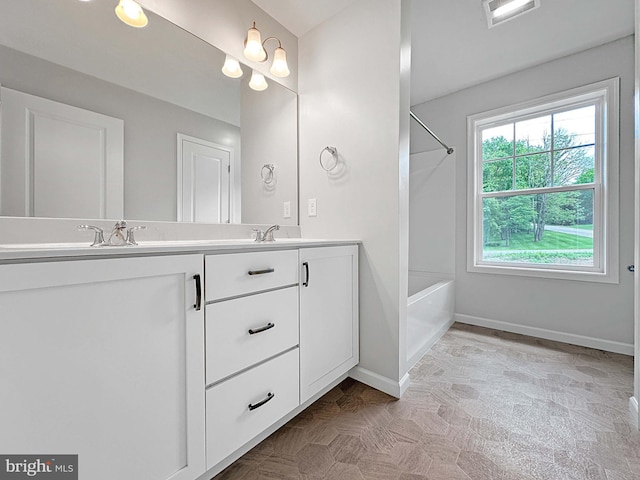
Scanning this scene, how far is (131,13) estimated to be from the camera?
4.23ft

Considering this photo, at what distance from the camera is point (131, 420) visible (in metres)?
0.80

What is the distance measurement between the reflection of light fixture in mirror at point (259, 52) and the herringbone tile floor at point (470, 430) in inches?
82.7

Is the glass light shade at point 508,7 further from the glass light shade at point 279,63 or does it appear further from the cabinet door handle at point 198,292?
the cabinet door handle at point 198,292

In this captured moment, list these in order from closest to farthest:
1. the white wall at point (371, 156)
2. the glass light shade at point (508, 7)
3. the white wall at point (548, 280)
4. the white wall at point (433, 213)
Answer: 1. the white wall at point (371, 156)
2. the glass light shade at point (508, 7)
3. the white wall at point (548, 280)
4. the white wall at point (433, 213)

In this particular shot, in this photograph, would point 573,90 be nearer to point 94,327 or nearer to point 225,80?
point 225,80

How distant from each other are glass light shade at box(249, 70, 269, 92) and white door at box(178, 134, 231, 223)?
50cm

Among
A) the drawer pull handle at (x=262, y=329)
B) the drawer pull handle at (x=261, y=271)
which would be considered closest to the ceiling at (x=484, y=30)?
the drawer pull handle at (x=261, y=271)

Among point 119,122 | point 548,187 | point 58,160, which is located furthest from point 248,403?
point 548,187

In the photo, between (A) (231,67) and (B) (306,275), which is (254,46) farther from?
(B) (306,275)

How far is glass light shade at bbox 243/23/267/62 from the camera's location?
5.35 ft

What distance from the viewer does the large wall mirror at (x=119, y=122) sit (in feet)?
3.37

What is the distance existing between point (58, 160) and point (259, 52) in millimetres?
1213

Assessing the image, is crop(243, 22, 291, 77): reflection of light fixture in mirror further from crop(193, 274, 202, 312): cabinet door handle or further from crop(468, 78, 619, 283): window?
crop(468, 78, 619, 283): window

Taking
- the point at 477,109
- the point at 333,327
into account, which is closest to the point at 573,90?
the point at 477,109
